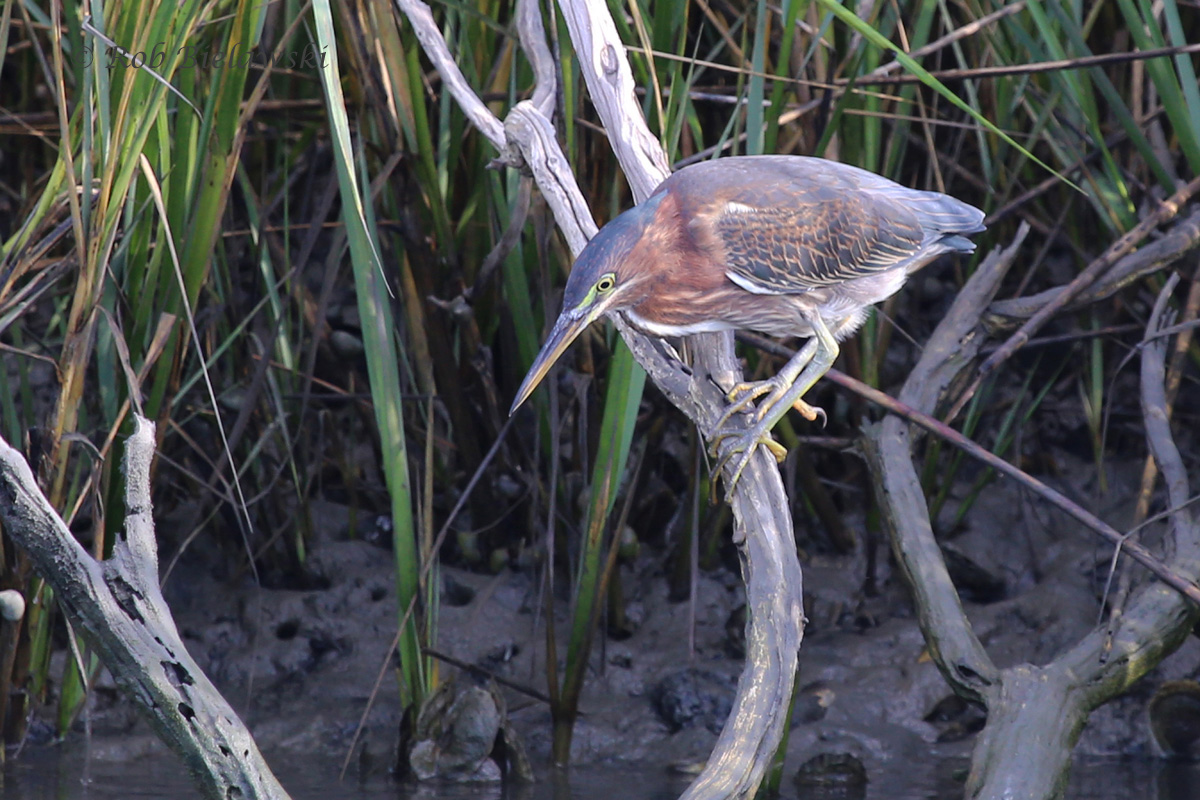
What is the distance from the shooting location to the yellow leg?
7.21 feet

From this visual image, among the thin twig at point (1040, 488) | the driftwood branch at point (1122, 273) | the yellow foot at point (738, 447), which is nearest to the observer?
the yellow foot at point (738, 447)

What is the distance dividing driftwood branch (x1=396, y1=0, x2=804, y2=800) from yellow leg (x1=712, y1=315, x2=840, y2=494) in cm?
3

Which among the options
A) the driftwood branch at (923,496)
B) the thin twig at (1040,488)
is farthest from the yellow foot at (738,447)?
the driftwood branch at (923,496)

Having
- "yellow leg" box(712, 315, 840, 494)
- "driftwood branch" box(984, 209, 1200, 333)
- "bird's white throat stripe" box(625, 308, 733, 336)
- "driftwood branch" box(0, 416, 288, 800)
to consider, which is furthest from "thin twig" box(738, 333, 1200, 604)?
"driftwood branch" box(0, 416, 288, 800)

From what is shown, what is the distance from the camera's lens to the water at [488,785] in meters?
3.02

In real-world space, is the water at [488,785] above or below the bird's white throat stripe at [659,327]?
below

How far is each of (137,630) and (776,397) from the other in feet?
3.94

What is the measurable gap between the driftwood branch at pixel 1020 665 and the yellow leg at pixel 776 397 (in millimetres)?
449

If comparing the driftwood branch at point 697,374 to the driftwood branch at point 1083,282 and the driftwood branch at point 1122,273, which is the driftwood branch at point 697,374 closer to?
the driftwood branch at point 1083,282

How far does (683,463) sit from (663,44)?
5.12ft

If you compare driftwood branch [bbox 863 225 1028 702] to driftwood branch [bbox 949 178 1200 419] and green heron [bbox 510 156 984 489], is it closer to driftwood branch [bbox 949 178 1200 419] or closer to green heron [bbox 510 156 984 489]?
driftwood branch [bbox 949 178 1200 419]

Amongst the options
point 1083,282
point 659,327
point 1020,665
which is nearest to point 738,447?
point 659,327

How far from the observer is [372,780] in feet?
10.4

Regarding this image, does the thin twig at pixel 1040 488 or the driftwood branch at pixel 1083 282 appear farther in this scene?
the driftwood branch at pixel 1083 282
